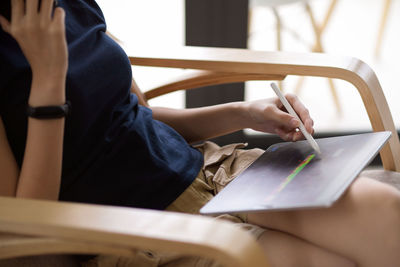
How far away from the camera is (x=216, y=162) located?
1.06 m

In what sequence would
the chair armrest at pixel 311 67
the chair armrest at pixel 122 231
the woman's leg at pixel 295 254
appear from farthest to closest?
the chair armrest at pixel 311 67
the woman's leg at pixel 295 254
the chair armrest at pixel 122 231

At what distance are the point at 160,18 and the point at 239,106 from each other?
0.92m

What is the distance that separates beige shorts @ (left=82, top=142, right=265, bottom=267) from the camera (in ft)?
2.67

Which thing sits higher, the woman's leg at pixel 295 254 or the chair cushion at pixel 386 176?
the chair cushion at pixel 386 176

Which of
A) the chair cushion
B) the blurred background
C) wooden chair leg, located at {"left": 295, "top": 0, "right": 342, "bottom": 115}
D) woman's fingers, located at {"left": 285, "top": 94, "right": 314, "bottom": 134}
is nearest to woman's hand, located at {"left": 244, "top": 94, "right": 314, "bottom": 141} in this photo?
woman's fingers, located at {"left": 285, "top": 94, "right": 314, "bottom": 134}

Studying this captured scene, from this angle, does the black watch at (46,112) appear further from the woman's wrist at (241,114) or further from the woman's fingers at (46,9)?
the woman's wrist at (241,114)

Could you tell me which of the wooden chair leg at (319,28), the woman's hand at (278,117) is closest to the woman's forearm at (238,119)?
the woman's hand at (278,117)

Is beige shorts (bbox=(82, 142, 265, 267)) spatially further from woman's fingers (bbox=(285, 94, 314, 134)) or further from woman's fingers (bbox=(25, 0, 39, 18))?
woman's fingers (bbox=(25, 0, 39, 18))

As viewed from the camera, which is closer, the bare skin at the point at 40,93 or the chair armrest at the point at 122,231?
the chair armrest at the point at 122,231

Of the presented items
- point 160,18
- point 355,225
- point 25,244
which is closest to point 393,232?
point 355,225

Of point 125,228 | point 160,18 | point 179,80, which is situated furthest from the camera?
point 160,18

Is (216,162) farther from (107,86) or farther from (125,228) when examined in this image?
(125,228)

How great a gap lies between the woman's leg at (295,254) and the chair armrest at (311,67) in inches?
14.9

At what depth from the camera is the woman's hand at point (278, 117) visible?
0.97 metres
